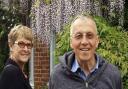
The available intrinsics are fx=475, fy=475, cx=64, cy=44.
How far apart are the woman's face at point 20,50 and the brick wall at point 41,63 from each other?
5063 millimetres

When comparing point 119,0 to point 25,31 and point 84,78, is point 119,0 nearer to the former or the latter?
point 25,31

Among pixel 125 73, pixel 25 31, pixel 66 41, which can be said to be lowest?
pixel 125 73

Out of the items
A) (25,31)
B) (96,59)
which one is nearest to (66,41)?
(25,31)

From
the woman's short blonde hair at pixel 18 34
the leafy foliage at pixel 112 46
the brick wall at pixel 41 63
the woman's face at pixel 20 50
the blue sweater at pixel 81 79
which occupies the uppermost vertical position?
the woman's short blonde hair at pixel 18 34

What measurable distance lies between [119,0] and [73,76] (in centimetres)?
426

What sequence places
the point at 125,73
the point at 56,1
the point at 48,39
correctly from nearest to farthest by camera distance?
the point at 125,73, the point at 56,1, the point at 48,39

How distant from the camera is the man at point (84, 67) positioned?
146 inches

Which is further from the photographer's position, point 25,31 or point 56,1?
point 56,1

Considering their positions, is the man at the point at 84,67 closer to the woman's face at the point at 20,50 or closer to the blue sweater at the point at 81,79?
the blue sweater at the point at 81,79

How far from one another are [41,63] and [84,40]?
5.85 metres

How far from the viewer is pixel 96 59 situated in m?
Result: 3.88

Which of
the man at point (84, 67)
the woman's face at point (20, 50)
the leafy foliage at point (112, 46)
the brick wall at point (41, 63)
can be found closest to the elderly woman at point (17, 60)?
the woman's face at point (20, 50)

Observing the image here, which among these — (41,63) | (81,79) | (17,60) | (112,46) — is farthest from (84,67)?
(41,63)

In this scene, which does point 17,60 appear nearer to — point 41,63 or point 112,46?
point 112,46
